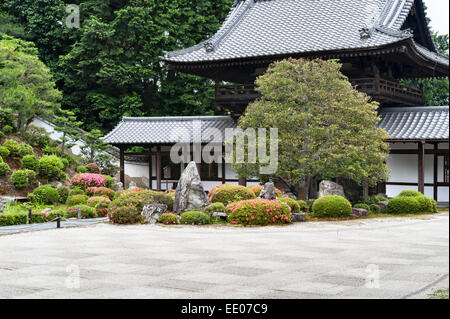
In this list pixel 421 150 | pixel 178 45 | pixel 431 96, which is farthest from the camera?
pixel 178 45

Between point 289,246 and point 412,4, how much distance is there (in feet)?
59.6

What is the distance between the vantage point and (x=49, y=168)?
2595 cm

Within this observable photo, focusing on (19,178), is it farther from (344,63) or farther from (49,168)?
(344,63)

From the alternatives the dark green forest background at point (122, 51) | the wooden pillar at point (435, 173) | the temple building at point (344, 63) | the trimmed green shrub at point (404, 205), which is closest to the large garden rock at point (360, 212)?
the trimmed green shrub at point (404, 205)

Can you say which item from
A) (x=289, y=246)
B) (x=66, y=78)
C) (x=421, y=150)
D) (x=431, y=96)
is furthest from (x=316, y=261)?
(x=66, y=78)

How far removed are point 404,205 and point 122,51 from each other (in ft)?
→ 72.2

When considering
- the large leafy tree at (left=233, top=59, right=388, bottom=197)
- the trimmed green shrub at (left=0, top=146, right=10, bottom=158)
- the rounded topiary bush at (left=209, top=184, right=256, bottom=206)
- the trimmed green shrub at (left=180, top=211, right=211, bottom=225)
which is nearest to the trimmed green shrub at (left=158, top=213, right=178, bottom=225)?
the trimmed green shrub at (left=180, top=211, right=211, bottom=225)

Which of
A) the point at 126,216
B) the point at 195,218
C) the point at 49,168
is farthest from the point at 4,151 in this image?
the point at 195,218

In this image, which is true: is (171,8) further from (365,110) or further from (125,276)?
(125,276)

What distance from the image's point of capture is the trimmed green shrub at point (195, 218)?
1777cm

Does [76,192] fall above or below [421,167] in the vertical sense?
below

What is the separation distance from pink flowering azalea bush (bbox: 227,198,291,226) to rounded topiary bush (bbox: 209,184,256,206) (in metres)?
2.13

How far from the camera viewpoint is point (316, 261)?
11.0 meters

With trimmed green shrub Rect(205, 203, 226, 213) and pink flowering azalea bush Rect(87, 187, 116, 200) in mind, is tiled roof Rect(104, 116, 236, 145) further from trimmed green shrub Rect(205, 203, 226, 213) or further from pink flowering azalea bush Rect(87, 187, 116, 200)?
trimmed green shrub Rect(205, 203, 226, 213)
